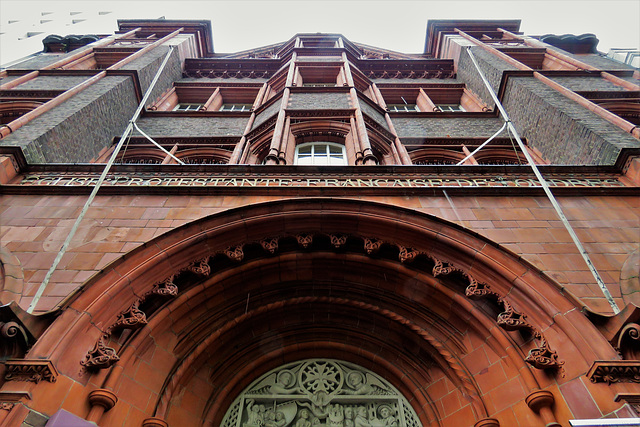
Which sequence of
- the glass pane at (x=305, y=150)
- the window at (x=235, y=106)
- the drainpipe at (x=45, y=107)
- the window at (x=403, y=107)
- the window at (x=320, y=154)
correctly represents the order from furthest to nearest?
the window at (x=403, y=107) < the window at (x=235, y=106) < the glass pane at (x=305, y=150) < the window at (x=320, y=154) < the drainpipe at (x=45, y=107)

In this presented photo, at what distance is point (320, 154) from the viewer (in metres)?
10.2

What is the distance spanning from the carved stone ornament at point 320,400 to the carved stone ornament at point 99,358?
7.02 ft

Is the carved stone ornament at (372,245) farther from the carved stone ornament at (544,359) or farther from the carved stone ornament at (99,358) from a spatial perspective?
the carved stone ornament at (99,358)

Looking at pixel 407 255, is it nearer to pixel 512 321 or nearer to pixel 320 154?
pixel 512 321

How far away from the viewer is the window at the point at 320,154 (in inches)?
385

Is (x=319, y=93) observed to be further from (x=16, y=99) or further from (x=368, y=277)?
(x=16, y=99)

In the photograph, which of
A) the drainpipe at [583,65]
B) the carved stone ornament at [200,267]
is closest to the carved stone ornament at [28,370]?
the carved stone ornament at [200,267]

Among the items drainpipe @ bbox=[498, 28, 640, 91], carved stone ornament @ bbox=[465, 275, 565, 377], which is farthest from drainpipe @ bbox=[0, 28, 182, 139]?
drainpipe @ bbox=[498, 28, 640, 91]

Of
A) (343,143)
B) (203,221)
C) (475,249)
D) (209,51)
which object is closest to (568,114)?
(343,143)

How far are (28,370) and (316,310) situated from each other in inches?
145

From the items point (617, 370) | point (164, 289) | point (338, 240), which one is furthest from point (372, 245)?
point (617, 370)

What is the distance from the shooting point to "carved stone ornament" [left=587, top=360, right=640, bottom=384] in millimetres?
3697

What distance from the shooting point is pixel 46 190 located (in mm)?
6168

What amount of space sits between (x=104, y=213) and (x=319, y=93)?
868cm
